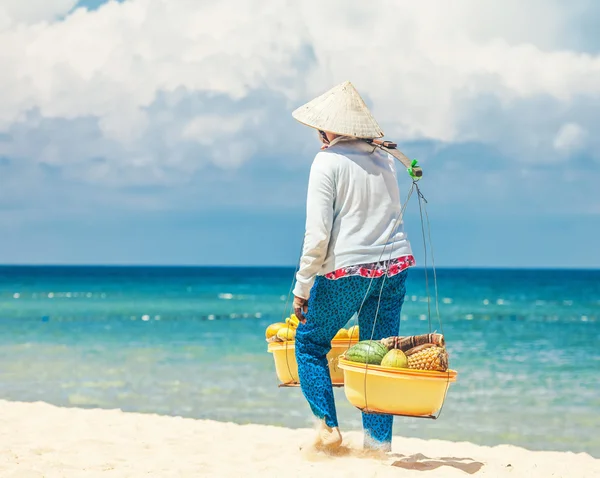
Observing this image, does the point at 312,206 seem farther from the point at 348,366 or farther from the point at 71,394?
the point at 71,394

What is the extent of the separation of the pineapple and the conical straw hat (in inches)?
41.7

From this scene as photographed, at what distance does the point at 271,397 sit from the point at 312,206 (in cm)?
524

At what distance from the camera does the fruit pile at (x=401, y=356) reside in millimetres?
4055

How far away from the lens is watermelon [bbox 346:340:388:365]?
13.4 feet

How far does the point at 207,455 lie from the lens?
505 centimetres

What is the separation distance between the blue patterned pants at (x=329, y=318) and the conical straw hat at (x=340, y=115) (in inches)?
27.6

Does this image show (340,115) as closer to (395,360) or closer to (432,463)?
(395,360)

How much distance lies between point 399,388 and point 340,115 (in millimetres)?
1320

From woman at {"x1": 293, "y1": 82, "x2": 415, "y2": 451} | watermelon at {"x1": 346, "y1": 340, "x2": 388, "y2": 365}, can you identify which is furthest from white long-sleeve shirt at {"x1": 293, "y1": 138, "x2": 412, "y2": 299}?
watermelon at {"x1": 346, "y1": 340, "x2": 388, "y2": 365}

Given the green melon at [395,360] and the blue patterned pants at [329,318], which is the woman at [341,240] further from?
A: the green melon at [395,360]

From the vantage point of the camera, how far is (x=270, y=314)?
2861 cm

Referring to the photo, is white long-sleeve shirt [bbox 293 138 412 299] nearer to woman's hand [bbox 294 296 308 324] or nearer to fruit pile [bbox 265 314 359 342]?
woman's hand [bbox 294 296 308 324]

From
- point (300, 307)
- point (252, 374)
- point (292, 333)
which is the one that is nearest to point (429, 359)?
point (300, 307)

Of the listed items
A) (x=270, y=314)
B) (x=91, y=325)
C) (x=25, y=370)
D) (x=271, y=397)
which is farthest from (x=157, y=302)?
→ (x=271, y=397)
